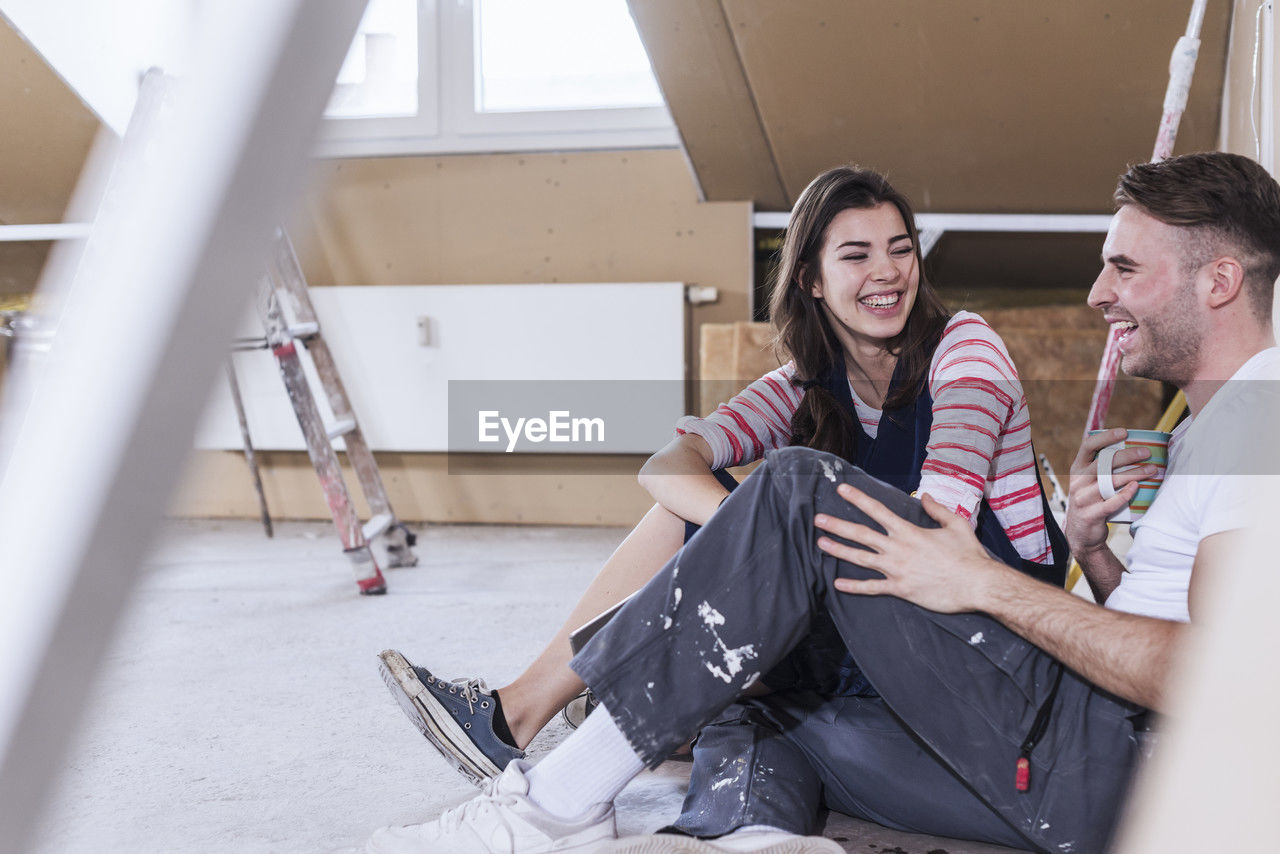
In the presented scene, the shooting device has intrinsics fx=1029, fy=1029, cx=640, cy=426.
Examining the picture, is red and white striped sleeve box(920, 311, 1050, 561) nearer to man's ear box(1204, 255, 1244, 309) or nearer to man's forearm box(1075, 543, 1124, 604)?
man's forearm box(1075, 543, 1124, 604)

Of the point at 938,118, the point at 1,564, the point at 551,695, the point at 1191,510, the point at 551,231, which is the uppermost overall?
the point at 938,118

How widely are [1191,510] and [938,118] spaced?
1.97m

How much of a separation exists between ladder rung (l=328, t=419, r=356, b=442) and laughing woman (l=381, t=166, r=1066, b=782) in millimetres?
1446

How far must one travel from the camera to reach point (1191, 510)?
2.91 ft

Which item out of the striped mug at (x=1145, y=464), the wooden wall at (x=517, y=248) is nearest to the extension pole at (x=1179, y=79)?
the striped mug at (x=1145, y=464)

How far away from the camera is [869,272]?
136cm

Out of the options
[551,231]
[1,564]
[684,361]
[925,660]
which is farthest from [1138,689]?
[551,231]

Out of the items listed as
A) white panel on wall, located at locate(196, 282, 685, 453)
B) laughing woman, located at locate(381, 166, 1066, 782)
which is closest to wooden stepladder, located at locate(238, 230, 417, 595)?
white panel on wall, located at locate(196, 282, 685, 453)

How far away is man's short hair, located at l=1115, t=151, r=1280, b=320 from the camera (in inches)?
39.3

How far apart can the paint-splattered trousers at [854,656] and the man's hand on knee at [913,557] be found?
0.05 feet

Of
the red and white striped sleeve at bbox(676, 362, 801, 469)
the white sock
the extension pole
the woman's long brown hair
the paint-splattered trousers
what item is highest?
the extension pole

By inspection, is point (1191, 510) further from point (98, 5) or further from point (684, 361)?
point (684, 361)

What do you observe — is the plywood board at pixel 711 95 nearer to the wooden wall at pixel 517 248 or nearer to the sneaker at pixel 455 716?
A: the wooden wall at pixel 517 248

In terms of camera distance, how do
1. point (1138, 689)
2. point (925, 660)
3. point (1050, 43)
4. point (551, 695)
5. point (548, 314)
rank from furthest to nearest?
point (548, 314), point (1050, 43), point (551, 695), point (925, 660), point (1138, 689)
